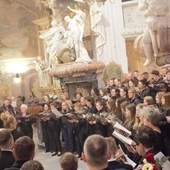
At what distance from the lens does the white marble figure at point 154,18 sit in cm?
607

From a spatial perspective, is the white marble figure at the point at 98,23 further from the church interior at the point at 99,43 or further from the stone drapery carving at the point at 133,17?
the stone drapery carving at the point at 133,17

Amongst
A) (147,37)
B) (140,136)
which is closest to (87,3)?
(147,37)

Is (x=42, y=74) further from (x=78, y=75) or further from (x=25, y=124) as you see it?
(x=25, y=124)

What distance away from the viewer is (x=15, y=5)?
17969 mm

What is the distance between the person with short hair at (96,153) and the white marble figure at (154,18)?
164 inches

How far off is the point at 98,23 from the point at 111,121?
635cm

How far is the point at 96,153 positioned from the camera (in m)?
2.40

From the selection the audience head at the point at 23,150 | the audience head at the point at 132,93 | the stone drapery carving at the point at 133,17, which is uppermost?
the stone drapery carving at the point at 133,17

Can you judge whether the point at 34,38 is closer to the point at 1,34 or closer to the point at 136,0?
the point at 1,34

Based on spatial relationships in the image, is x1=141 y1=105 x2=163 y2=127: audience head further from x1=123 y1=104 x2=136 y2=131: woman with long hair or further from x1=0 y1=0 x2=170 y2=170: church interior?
x1=123 y1=104 x2=136 y2=131: woman with long hair

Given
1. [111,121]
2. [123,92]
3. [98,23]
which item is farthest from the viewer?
[98,23]

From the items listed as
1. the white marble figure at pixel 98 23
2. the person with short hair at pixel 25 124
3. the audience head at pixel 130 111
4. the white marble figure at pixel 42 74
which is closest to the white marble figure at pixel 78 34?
the white marble figure at pixel 98 23

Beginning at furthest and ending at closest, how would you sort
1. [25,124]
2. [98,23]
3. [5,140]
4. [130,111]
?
[98,23] < [25,124] < [130,111] < [5,140]

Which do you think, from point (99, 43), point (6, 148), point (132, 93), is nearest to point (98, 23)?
point (99, 43)
